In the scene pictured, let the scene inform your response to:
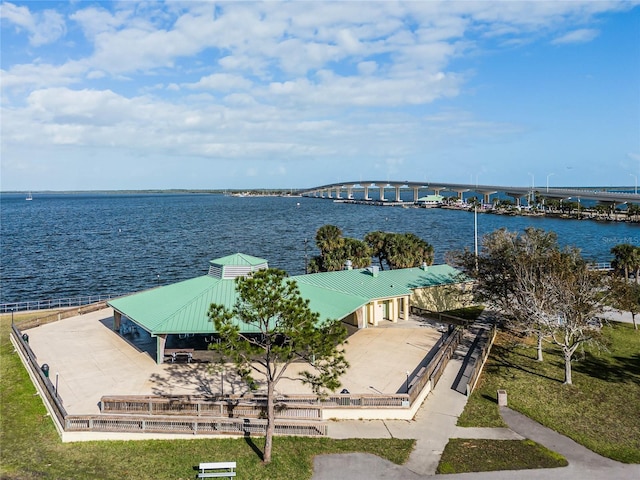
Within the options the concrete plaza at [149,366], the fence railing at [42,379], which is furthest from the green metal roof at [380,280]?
the fence railing at [42,379]

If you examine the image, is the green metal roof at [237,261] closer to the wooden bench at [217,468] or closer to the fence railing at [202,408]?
the fence railing at [202,408]

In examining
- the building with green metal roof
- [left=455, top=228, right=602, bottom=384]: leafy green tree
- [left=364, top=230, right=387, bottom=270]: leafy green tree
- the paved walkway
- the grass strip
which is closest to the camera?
the paved walkway

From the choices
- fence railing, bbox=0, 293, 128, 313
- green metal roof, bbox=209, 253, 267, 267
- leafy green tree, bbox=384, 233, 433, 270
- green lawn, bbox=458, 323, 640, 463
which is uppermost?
green metal roof, bbox=209, 253, 267, 267

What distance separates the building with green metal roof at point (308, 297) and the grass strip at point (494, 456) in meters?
10.4

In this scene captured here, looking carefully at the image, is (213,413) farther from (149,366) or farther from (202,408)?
(149,366)

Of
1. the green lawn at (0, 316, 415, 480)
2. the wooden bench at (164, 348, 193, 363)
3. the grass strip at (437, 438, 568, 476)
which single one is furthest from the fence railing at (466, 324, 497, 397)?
the wooden bench at (164, 348, 193, 363)

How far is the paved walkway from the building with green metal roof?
299 inches

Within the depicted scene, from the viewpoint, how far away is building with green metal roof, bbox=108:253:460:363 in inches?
1009

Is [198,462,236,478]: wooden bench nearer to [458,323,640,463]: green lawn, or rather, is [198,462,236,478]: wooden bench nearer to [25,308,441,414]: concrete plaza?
[25,308,441,414]: concrete plaza

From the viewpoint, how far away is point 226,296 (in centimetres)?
2822

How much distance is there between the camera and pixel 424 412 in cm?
2034

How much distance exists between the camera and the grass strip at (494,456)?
1589 centimetres

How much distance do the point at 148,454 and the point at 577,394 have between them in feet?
63.1

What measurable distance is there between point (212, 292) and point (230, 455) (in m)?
13.0
